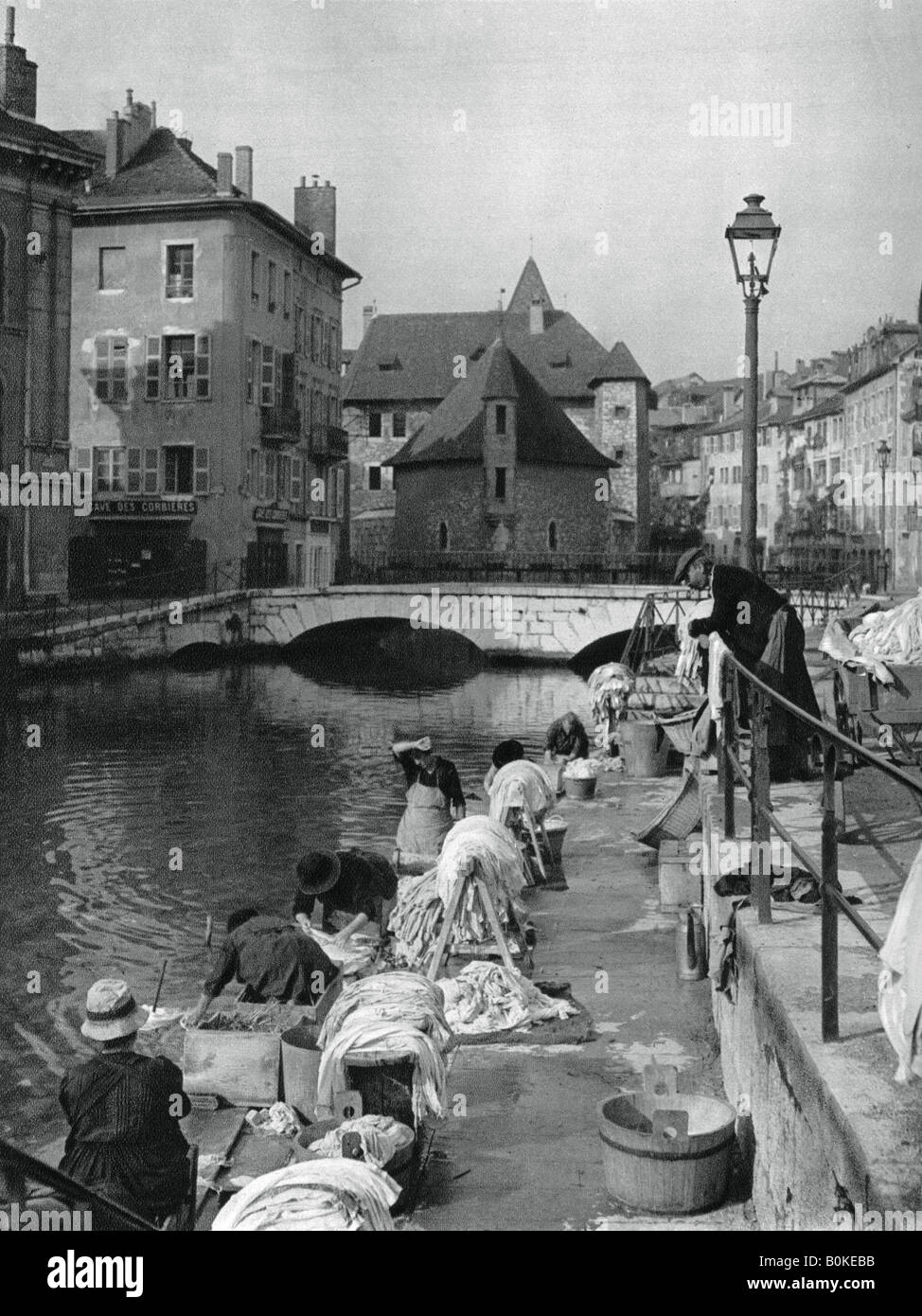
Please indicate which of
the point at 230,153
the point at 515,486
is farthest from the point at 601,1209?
the point at 515,486

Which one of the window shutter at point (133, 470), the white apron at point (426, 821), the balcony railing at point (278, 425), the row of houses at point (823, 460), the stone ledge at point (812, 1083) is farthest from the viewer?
the balcony railing at point (278, 425)

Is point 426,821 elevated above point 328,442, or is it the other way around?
point 328,442

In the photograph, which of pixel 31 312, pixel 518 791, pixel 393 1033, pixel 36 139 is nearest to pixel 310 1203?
pixel 393 1033


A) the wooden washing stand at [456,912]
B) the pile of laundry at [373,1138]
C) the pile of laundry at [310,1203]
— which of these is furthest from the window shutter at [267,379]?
the pile of laundry at [310,1203]

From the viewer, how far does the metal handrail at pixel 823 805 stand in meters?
3.92

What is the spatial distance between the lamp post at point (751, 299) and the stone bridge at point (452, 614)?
27.1m

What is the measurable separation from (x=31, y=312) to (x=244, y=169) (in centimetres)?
1664

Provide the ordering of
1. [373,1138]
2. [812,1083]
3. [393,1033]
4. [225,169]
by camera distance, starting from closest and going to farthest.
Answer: [812,1083], [373,1138], [393,1033], [225,169]

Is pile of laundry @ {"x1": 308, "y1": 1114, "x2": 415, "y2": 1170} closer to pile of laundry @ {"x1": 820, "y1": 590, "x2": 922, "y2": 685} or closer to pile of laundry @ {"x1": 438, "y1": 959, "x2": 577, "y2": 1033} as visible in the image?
pile of laundry @ {"x1": 438, "y1": 959, "x2": 577, "y2": 1033}

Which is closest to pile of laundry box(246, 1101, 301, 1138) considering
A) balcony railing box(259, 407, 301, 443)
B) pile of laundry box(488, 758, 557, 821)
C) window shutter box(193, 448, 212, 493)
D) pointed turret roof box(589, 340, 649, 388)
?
pile of laundry box(488, 758, 557, 821)

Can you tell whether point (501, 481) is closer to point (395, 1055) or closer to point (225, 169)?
point (225, 169)

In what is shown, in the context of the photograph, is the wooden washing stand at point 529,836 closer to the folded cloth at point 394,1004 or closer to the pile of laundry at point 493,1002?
the pile of laundry at point 493,1002

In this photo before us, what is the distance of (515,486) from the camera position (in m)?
59.4

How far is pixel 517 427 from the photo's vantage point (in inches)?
2356
